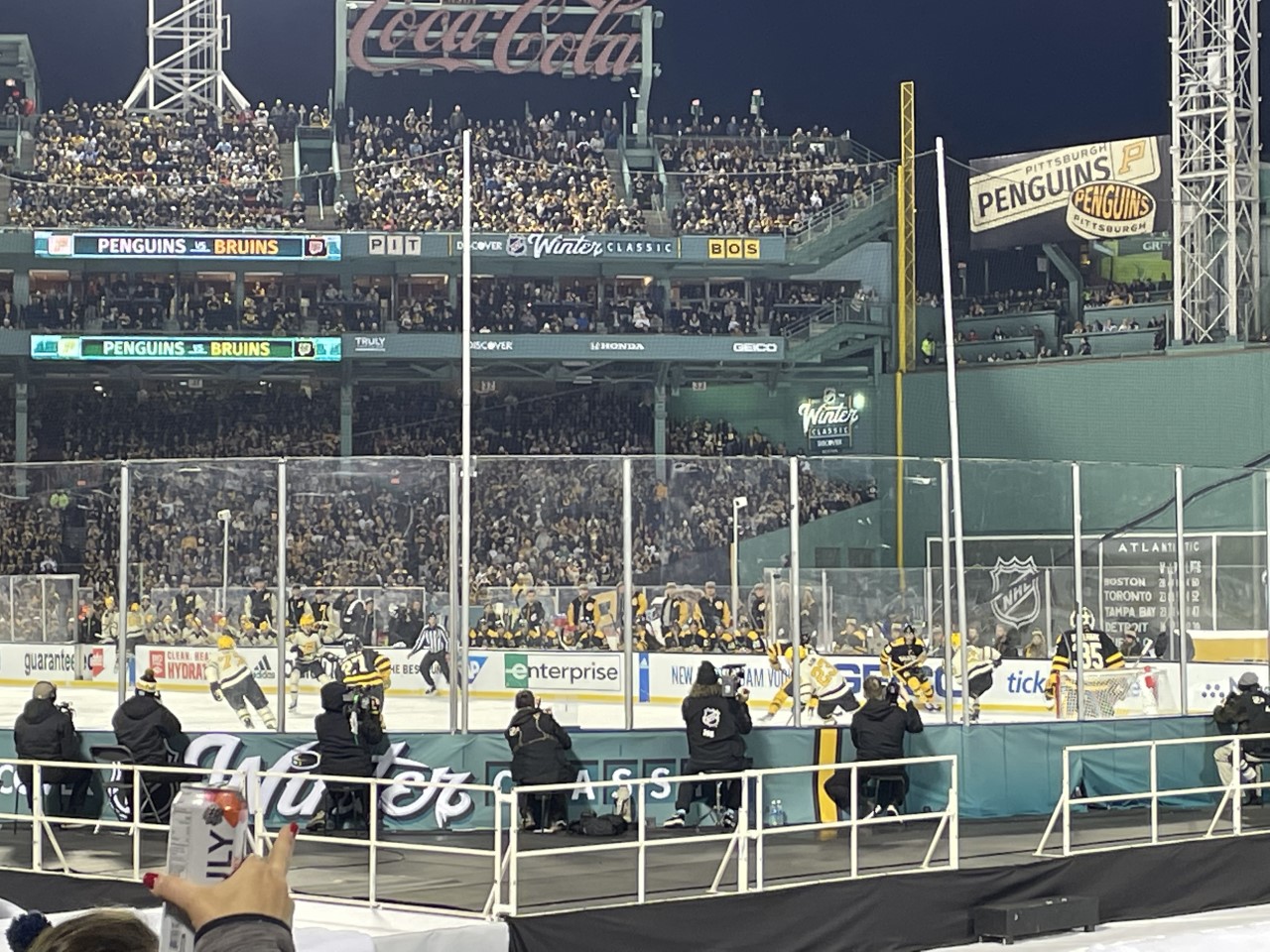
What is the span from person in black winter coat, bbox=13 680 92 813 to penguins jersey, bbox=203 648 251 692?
49.5 inches

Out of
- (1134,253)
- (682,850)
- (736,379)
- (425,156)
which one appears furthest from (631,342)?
(682,850)

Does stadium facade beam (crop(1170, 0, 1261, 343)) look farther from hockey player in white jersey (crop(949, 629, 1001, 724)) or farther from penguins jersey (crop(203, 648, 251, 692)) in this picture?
penguins jersey (crop(203, 648, 251, 692))

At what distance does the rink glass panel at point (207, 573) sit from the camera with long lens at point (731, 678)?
13.0 feet

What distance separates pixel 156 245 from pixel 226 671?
100 ft

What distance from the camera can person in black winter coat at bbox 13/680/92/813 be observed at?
16.1 m

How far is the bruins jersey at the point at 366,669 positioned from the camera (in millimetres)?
16297

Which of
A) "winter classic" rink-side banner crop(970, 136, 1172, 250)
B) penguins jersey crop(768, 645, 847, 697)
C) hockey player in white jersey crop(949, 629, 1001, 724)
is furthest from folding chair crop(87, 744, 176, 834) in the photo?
"winter classic" rink-side banner crop(970, 136, 1172, 250)

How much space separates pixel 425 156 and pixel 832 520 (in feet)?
104

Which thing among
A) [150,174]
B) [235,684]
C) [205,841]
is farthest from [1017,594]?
[150,174]

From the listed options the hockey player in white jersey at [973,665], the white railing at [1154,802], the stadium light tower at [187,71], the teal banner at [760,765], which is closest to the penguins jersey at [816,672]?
the teal banner at [760,765]

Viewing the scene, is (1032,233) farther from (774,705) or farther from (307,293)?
(774,705)

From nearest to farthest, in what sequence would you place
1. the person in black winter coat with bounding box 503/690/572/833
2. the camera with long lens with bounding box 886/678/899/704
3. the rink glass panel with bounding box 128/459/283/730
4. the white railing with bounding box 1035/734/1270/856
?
the white railing with bounding box 1035/734/1270/856, the person in black winter coat with bounding box 503/690/572/833, the camera with long lens with bounding box 886/678/899/704, the rink glass panel with bounding box 128/459/283/730

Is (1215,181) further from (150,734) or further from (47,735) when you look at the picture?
(47,735)

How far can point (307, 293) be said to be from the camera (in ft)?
157
